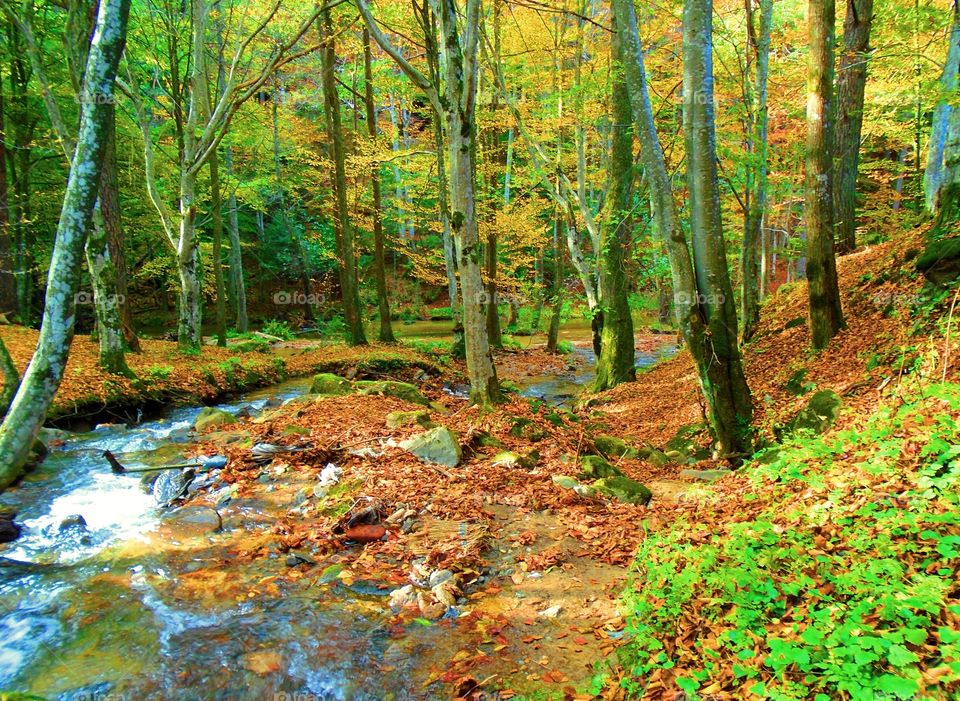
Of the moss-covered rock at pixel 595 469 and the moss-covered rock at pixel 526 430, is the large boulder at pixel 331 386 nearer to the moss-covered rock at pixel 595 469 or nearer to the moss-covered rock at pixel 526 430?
the moss-covered rock at pixel 526 430

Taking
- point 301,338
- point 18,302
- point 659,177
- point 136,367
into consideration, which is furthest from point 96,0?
point 301,338

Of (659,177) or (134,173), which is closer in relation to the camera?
(659,177)

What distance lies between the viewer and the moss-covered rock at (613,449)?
7.29 metres

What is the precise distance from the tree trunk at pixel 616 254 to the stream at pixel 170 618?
27.1 ft

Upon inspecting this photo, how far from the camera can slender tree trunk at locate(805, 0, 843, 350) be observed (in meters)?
6.46

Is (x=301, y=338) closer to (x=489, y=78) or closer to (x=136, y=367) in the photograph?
(x=136, y=367)

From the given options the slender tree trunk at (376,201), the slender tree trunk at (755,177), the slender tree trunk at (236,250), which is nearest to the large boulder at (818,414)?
the slender tree trunk at (755,177)

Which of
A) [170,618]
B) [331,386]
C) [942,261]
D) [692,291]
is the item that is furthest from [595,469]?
[331,386]

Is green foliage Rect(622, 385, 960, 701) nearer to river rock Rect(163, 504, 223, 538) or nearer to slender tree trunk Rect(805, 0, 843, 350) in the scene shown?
slender tree trunk Rect(805, 0, 843, 350)

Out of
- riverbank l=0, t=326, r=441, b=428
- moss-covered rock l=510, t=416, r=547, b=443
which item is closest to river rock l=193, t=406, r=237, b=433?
riverbank l=0, t=326, r=441, b=428

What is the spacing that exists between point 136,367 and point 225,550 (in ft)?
25.2

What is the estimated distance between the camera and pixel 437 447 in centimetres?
633

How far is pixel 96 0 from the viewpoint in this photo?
1048 cm

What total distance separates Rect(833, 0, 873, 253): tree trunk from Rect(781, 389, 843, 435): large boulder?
5361 mm
